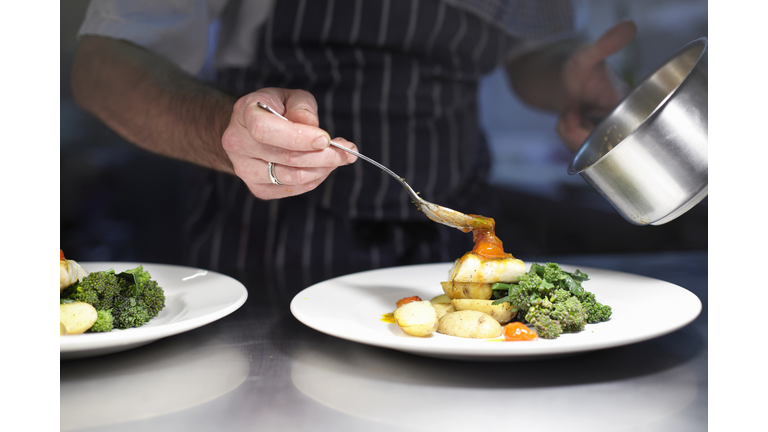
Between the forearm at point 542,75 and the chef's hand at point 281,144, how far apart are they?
1566 millimetres

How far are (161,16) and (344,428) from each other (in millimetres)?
1545

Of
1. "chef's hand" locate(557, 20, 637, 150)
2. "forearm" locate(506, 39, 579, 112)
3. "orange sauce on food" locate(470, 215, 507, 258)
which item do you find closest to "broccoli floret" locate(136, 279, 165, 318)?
"orange sauce on food" locate(470, 215, 507, 258)

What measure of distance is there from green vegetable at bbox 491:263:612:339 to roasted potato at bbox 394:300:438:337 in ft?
0.65

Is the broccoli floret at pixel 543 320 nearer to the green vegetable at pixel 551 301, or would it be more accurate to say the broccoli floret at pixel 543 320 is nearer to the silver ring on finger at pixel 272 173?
the green vegetable at pixel 551 301

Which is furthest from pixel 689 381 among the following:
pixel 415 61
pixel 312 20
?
pixel 312 20

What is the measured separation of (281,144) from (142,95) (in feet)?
2.88

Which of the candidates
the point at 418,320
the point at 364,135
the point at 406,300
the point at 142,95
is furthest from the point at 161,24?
the point at 418,320

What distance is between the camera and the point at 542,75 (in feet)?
8.17

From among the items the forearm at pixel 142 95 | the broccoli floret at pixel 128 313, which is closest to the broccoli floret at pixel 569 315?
the broccoli floret at pixel 128 313

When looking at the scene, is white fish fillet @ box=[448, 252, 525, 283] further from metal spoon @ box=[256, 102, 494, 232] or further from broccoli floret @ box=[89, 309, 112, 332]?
broccoli floret @ box=[89, 309, 112, 332]

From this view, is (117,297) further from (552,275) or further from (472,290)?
(552,275)

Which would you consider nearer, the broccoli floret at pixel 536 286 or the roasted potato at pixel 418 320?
the roasted potato at pixel 418 320

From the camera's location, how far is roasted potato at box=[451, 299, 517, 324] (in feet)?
3.67

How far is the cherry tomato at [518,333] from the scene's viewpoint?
1.01m
